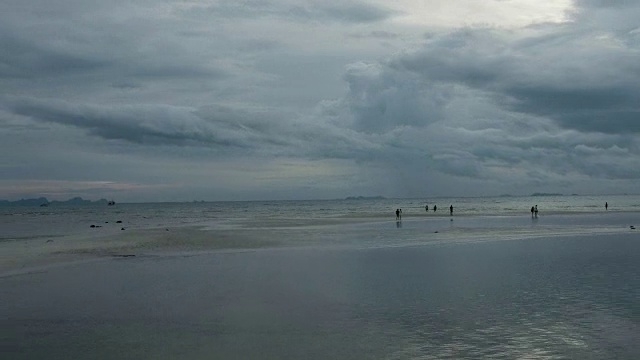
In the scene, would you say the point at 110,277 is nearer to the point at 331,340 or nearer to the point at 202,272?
the point at 202,272

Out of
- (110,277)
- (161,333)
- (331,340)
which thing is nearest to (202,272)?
(110,277)

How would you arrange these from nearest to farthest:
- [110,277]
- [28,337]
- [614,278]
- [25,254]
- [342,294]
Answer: [28,337] → [342,294] → [614,278] → [110,277] → [25,254]

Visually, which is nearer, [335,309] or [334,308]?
[335,309]

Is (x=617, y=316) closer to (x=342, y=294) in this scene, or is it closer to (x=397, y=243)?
(x=342, y=294)

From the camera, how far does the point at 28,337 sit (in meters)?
17.2

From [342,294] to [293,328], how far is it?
566cm

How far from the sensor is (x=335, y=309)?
66.3 feet

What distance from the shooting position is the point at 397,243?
148 feet

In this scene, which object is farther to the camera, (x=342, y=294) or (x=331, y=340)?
(x=342, y=294)

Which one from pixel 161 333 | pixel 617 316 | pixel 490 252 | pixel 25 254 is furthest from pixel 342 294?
pixel 25 254

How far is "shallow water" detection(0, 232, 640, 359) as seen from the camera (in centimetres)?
1541

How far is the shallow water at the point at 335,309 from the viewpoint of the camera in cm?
1541

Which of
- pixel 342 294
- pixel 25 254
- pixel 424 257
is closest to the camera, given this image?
pixel 342 294

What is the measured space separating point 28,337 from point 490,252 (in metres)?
28.0
